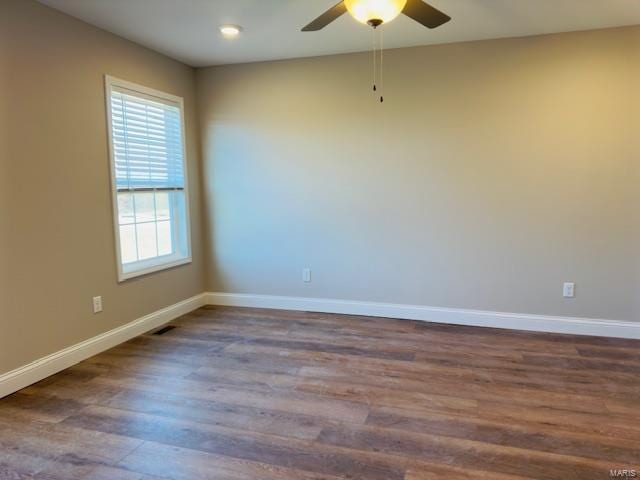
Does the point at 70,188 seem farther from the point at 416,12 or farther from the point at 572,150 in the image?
the point at 572,150

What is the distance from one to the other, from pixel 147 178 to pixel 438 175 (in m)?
2.57

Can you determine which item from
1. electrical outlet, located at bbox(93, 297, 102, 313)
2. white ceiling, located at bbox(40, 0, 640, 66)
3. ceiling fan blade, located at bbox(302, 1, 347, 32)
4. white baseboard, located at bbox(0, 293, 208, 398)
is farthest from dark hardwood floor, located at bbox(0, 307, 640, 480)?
white ceiling, located at bbox(40, 0, 640, 66)

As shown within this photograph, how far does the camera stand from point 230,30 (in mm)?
3400

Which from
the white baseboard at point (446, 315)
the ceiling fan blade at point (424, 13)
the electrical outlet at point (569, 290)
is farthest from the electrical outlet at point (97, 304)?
the electrical outlet at point (569, 290)

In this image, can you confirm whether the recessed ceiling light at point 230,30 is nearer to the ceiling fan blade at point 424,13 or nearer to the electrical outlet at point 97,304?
the ceiling fan blade at point 424,13

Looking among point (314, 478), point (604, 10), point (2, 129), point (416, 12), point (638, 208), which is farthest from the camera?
point (638, 208)

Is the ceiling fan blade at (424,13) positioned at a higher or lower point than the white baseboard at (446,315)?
higher

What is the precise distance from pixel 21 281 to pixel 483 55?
3.84 meters

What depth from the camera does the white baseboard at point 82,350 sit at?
2785 mm

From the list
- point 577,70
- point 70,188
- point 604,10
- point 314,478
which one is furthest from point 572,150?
point 70,188

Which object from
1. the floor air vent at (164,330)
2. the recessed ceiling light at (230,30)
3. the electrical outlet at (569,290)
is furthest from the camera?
the floor air vent at (164,330)

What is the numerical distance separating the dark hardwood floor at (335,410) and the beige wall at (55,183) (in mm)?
374

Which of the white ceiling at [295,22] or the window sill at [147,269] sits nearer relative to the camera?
the white ceiling at [295,22]

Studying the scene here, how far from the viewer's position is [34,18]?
2.85m
